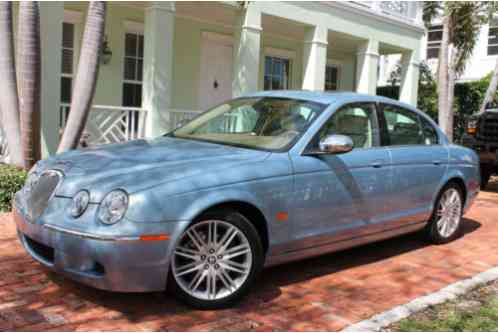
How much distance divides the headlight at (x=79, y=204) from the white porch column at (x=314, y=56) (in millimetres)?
9554

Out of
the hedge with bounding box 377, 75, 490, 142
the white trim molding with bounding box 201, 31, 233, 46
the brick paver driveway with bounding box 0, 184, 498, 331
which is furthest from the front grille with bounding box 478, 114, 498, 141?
the hedge with bounding box 377, 75, 490, 142

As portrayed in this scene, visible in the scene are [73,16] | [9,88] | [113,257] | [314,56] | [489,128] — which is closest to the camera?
[113,257]

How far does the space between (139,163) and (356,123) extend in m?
2.20

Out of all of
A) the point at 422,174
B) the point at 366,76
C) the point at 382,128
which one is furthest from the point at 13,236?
the point at 366,76

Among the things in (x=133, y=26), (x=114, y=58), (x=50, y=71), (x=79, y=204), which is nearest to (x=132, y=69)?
(x=114, y=58)

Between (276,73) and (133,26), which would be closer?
(133,26)

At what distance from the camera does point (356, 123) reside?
517 centimetres

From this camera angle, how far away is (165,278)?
3613 millimetres

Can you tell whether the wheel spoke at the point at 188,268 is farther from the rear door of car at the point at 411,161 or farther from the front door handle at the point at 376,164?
the rear door of car at the point at 411,161

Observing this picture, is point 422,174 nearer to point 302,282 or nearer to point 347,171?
point 347,171

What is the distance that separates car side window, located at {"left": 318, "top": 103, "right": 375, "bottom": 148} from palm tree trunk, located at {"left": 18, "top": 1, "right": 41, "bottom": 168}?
4.18 m

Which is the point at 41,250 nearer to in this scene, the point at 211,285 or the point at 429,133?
the point at 211,285

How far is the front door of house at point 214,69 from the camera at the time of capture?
13398 mm

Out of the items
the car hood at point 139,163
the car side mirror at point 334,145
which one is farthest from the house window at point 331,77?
the car hood at point 139,163
